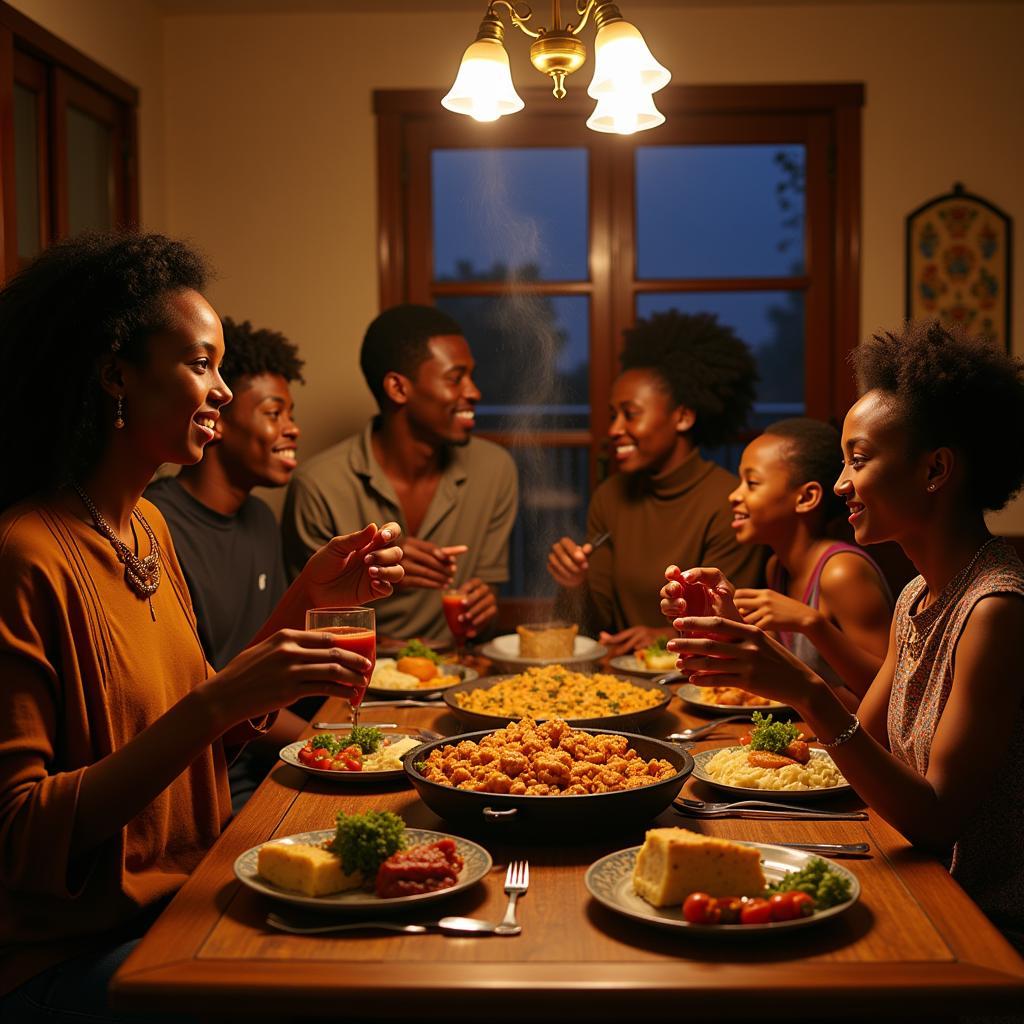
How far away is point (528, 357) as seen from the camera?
461 centimetres

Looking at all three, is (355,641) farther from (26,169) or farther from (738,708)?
(26,169)

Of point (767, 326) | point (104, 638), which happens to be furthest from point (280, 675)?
point (767, 326)

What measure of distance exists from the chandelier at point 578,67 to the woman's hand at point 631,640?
1317 millimetres

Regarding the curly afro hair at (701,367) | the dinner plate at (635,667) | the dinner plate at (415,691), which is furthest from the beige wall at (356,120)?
the dinner plate at (415,691)

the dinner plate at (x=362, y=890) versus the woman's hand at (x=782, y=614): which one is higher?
the woman's hand at (x=782, y=614)

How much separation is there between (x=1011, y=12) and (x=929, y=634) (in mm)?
3495

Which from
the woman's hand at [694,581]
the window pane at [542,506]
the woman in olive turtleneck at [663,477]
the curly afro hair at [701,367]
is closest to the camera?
the woman's hand at [694,581]

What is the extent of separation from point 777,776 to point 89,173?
326 cm

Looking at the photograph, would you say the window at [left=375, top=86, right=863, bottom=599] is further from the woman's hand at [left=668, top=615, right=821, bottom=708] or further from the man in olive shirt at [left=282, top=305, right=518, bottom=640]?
the woman's hand at [left=668, top=615, right=821, bottom=708]

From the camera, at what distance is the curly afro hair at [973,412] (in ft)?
5.93

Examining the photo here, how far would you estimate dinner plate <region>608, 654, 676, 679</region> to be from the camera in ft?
8.78

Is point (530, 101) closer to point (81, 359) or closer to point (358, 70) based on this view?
point (358, 70)

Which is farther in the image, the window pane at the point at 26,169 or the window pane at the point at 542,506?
the window pane at the point at 542,506

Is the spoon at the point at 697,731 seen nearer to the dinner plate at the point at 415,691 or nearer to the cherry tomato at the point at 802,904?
the dinner plate at the point at 415,691
